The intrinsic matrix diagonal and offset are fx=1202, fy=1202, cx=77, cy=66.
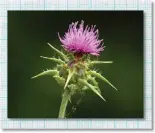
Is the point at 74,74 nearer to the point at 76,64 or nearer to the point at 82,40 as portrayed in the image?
the point at 76,64

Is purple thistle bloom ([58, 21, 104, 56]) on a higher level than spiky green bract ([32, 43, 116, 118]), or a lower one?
higher

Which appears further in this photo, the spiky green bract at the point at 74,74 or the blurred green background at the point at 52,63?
the blurred green background at the point at 52,63

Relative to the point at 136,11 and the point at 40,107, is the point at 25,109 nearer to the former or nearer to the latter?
Answer: the point at 40,107

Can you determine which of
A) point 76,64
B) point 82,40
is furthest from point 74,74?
point 82,40

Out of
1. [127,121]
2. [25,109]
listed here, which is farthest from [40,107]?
[127,121]

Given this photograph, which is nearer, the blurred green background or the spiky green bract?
the spiky green bract

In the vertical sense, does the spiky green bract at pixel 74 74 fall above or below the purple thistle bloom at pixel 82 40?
below
